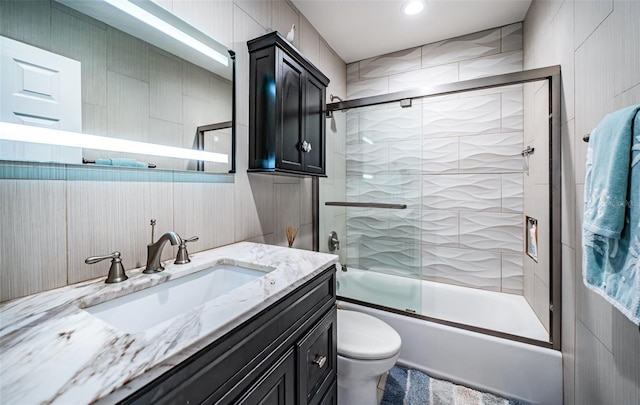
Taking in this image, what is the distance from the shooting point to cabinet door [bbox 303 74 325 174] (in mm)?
1655

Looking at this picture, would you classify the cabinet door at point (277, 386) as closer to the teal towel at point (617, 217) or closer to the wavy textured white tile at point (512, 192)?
the teal towel at point (617, 217)

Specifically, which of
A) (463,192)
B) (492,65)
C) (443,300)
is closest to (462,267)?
(443,300)

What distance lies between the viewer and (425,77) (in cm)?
242

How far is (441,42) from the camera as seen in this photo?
2336 millimetres

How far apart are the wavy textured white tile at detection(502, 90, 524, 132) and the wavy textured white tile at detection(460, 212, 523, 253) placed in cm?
73

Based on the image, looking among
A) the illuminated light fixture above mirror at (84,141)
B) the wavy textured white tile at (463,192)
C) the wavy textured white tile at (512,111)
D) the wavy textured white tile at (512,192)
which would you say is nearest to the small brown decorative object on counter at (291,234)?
the illuminated light fixture above mirror at (84,141)

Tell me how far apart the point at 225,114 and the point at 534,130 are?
2.04 m

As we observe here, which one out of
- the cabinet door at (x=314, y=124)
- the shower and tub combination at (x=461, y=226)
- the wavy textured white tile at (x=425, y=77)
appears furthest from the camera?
the wavy textured white tile at (x=425, y=77)

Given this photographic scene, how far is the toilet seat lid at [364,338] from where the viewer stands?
1277 millimetres

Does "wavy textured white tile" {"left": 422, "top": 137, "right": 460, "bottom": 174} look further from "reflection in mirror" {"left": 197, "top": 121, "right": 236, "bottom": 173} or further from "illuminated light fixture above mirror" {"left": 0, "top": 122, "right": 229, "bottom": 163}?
"illuminated light fixture above mirror" {"left": 0, "top": 122, "right": 229, "bottom": 163}

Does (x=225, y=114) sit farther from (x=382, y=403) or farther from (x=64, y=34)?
(x=382, y=403)

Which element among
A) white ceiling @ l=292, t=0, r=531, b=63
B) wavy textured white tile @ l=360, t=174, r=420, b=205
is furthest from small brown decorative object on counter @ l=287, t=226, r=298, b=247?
white ceiling @ l=292, t=0, r=531, b=63

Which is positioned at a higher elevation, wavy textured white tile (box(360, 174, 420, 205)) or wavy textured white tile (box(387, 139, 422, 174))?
wavy textured white tile (box(387, 139, 422, 174))

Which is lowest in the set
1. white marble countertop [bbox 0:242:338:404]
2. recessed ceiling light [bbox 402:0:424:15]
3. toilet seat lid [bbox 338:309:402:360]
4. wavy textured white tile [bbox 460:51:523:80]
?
toilet seat lid [bbox 338:309:402:360]
